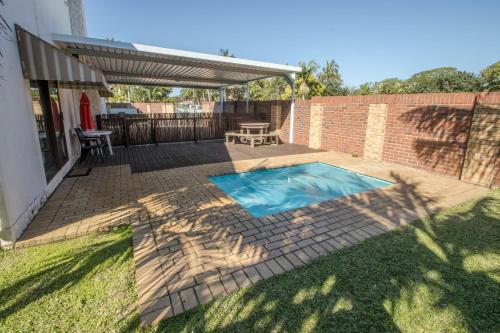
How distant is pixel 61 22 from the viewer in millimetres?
7738

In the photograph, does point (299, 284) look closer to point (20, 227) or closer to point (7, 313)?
point (7, 313)

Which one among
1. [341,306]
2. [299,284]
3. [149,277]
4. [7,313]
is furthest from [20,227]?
[341,306]

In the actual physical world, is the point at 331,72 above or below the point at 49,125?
above

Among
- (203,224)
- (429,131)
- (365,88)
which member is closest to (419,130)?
(429,131)

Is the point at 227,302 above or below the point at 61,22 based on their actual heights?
below

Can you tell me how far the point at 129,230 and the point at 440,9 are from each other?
21386 mm

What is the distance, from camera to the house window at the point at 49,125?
5350mm

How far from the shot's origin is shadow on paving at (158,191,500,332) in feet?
7.36

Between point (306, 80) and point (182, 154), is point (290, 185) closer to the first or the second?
point (182, 154)

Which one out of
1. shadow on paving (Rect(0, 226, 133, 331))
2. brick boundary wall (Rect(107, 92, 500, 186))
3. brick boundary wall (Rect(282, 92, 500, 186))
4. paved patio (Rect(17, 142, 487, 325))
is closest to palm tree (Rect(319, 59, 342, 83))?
brick boundary wall (Rect(107, 92, 500, 186))

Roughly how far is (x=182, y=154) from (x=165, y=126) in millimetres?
3674

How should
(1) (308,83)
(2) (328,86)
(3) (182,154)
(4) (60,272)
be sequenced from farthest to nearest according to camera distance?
(2) (328,86), (1) (308,83), (3) (182,154), (4) (60,272)

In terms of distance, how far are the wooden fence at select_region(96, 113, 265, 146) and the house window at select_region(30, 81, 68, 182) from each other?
4786 millimetres

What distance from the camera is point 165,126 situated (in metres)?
13.0
